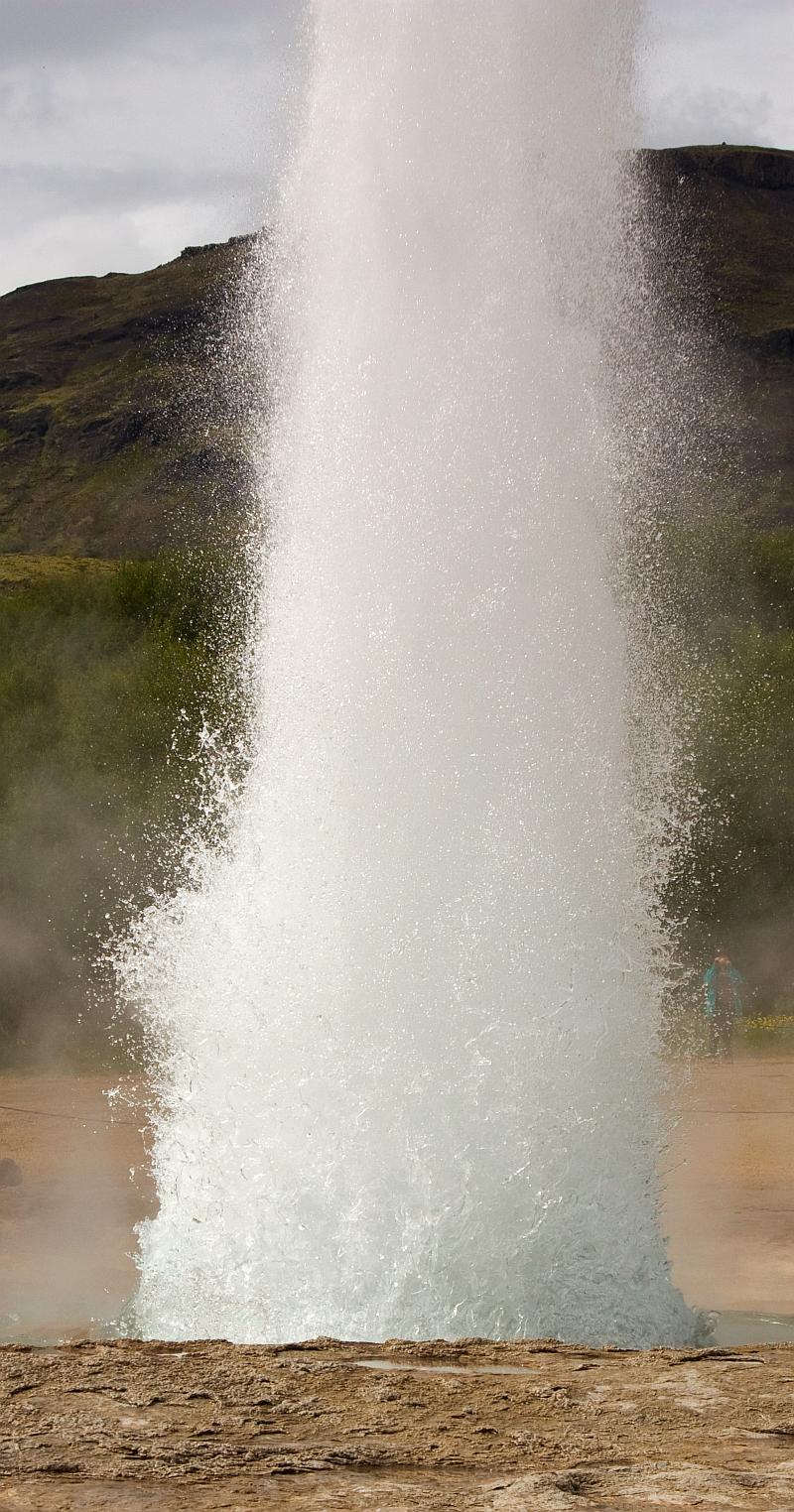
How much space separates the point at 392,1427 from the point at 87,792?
66.3ft

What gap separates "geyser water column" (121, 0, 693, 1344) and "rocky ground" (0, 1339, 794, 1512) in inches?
61.6

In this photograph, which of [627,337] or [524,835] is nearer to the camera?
[524,835]

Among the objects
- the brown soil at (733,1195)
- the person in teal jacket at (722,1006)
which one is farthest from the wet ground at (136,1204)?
the person in teal jacket at (722,1006)

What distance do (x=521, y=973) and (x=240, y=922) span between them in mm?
1587

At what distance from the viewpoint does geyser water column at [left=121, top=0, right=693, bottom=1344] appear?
680 centimetres

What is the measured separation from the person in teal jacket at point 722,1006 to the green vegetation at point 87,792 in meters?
6.56

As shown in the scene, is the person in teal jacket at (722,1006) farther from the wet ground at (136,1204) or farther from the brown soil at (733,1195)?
the brown soil at (733,1195)

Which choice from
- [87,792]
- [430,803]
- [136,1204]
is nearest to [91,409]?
[87,792]

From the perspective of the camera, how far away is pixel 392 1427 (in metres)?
4.14

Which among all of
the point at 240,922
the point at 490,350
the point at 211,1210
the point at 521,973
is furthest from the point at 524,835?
the point at 490,350

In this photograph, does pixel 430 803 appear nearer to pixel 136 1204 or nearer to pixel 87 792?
pixel 136 1204

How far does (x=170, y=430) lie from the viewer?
75812 millimetres

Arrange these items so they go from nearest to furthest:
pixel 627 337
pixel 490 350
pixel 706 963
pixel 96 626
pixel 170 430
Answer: pixel 490 350 < pixel 627 337 < pixel 706 963 < pixel 96 626 < pixel 170 430

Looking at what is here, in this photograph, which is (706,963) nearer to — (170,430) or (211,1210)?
(211,1210)
